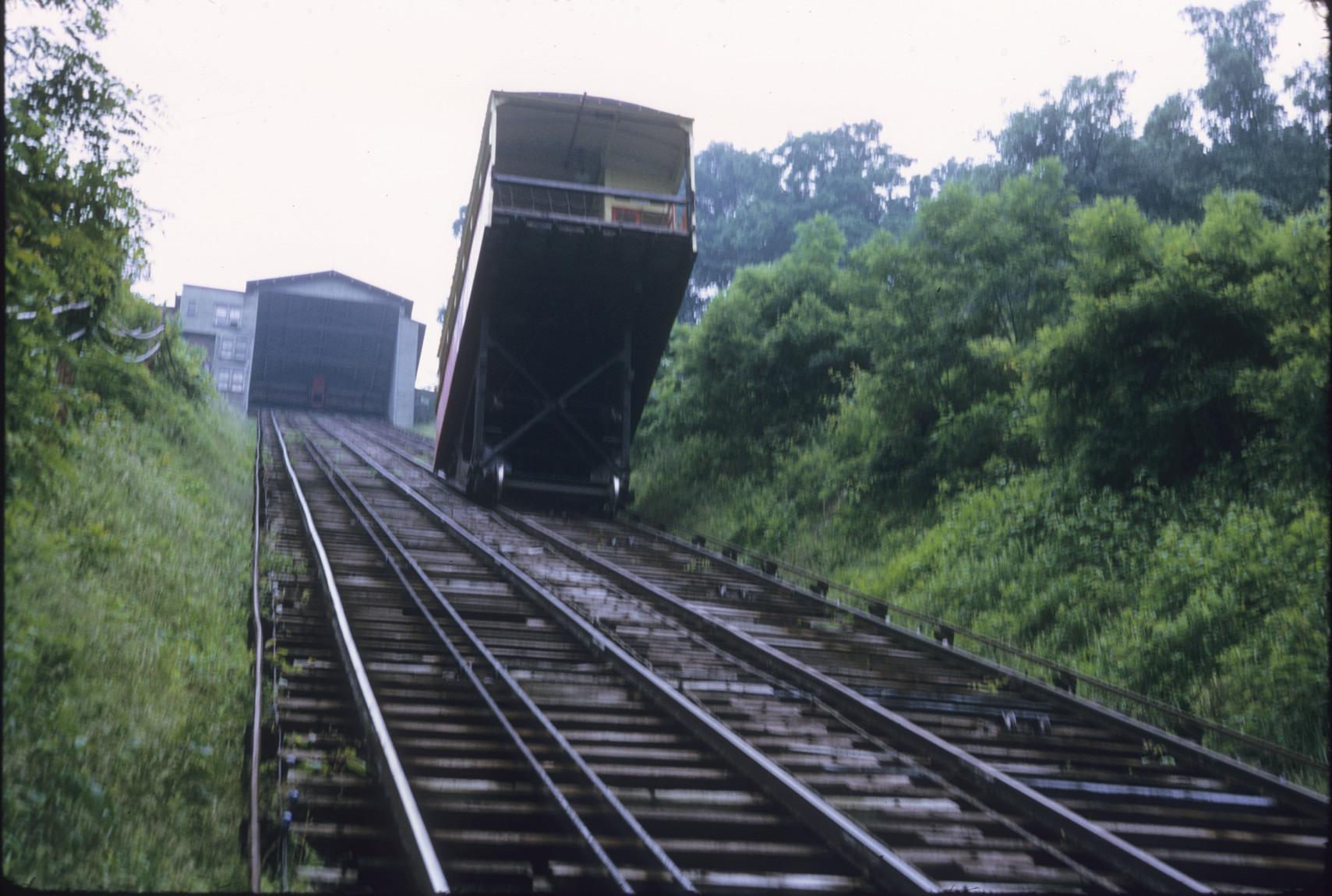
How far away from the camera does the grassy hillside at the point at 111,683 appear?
3.99 m

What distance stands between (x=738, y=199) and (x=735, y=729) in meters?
43.2

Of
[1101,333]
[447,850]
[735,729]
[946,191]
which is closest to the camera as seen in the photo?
[447,850]

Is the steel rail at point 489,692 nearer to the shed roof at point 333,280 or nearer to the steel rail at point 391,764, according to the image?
the steel rail at point 391,764

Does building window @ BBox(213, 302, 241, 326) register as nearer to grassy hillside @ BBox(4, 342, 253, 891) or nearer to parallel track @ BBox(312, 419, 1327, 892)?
grassy hillside @ BBox(4, 342, 253, 891)

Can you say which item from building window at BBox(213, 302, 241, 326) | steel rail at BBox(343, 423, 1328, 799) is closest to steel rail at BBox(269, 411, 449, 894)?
steel rail at BBox(343, 423, 1328, 799)

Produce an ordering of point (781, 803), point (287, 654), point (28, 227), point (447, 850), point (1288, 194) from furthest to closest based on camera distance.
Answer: point (1288, 194), point (287, 654), point (28, 227), point (781, 803), point (447, 850)

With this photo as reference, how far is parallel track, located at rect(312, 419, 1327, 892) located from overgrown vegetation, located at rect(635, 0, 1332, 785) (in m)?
1.09

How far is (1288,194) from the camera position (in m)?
21.9

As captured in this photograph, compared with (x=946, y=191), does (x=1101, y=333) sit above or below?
below

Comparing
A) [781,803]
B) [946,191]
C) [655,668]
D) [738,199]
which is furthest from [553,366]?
[738,199]

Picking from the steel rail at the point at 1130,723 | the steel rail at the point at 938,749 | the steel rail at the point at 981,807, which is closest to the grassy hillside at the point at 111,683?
the steel rail at the point at 981,807

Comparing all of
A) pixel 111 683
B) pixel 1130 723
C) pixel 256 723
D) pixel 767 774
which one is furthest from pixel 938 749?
pixel 111 683

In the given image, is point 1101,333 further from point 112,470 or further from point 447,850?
point 112,470

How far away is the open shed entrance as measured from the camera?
42625 mm
